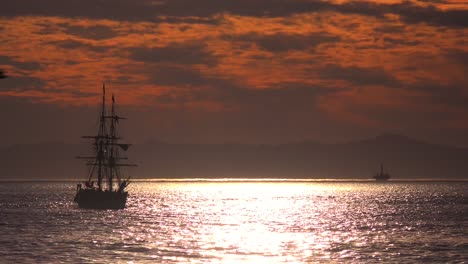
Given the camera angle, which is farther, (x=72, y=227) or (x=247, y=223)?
(x=247, y=223)

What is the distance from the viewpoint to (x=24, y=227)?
108m

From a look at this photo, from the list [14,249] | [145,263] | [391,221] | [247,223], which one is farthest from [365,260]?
[391,221]

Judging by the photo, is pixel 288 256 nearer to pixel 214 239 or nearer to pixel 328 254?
pixel 328 254

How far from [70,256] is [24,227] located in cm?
3998

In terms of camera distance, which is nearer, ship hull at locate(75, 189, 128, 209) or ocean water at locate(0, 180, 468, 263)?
ocean water at locate(0, 180, 468, 263)

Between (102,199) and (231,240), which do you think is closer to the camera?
(231,240)

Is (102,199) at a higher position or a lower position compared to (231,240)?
higher

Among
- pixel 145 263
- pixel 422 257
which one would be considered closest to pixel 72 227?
pixel 145 263

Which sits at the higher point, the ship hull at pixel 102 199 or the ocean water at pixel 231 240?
the ship hull at pixel 102 199

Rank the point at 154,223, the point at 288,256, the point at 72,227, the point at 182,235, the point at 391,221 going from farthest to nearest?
the point at 391,221, the point at 154,223, the point at 72,227, the point at 182,235, the point at 288,256

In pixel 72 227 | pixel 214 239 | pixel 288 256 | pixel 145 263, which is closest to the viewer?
pixel 145 263

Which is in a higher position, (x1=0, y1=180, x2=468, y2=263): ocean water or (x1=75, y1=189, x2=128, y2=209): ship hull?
(x1=75, y1=189, x2=128, y2=209): ship hull

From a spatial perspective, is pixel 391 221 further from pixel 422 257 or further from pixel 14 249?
pixel 14 249

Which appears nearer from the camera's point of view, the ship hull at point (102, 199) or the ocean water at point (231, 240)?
the ocean water at point (231, 240)
